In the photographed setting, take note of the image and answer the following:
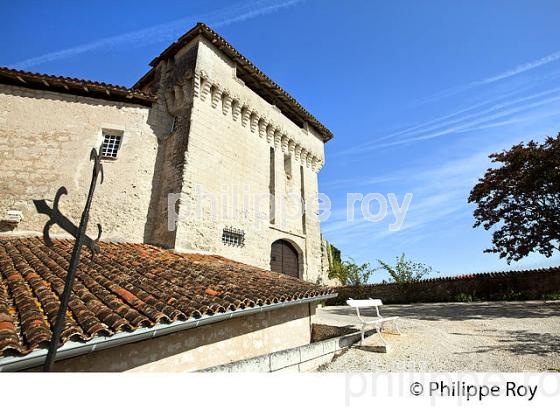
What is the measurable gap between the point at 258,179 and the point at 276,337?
6.57 meters

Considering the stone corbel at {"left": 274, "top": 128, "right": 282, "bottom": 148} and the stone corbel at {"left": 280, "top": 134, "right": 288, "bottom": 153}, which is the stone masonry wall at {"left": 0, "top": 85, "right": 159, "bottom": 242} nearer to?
the stone corbel at {"left": 274, "top": 128, "right": 282, "bottom": 148}

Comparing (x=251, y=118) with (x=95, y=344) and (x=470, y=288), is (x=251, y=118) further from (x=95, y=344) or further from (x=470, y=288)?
(x=470, y=288)

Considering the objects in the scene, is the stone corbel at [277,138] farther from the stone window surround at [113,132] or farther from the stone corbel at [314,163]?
the stone window surround at [113,132]

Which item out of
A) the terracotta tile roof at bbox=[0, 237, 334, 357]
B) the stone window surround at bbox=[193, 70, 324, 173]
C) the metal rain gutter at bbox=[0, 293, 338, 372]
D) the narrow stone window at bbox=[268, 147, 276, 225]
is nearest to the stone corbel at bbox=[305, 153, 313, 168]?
the stone window surround at bbox=[193, 70, 324, 173]

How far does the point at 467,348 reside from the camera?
568cm

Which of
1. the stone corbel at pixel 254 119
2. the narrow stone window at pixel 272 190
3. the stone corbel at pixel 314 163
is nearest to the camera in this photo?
the stone corbel at pixel 254 119

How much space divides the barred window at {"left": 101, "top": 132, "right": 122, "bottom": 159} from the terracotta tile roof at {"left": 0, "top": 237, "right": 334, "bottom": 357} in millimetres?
3029

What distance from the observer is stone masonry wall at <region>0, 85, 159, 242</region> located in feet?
25.8

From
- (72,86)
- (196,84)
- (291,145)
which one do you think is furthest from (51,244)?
(291,145)

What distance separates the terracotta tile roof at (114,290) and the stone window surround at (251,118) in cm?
552

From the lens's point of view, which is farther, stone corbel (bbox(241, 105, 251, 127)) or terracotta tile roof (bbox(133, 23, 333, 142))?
stone corbel (bbox(241, 105, 251, 127))

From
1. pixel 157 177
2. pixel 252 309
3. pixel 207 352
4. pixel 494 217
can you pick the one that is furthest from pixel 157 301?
pixel 494 217

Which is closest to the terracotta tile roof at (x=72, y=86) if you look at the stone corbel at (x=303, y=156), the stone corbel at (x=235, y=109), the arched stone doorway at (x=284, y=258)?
the stone corbel at (x=235, y=109)

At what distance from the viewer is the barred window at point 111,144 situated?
8.97 metres
